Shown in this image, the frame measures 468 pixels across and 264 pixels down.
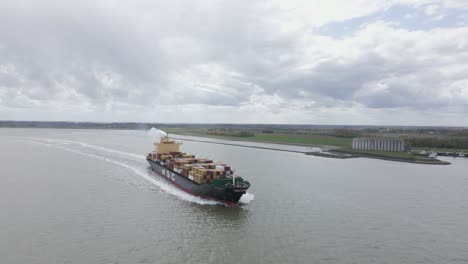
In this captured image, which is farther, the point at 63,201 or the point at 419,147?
the point at 419,147

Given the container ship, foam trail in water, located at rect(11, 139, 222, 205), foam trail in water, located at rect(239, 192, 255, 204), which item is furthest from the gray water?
the container ship

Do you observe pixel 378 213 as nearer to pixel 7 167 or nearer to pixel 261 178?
pixel 261 178

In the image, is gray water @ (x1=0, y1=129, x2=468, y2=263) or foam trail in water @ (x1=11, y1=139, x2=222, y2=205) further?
foam trail in water @ (x1=11, y1=139, x2=222, y2=205)

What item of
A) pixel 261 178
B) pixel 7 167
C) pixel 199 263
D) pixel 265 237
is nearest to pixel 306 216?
pixel 265 237

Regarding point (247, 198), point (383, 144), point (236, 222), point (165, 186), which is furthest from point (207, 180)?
point (383, 144)

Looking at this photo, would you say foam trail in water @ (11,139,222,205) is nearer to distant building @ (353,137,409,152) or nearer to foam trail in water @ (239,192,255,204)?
foam trail in water @ (239,192,255,204)

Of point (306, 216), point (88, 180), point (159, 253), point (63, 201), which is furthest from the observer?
point (88, 180)
